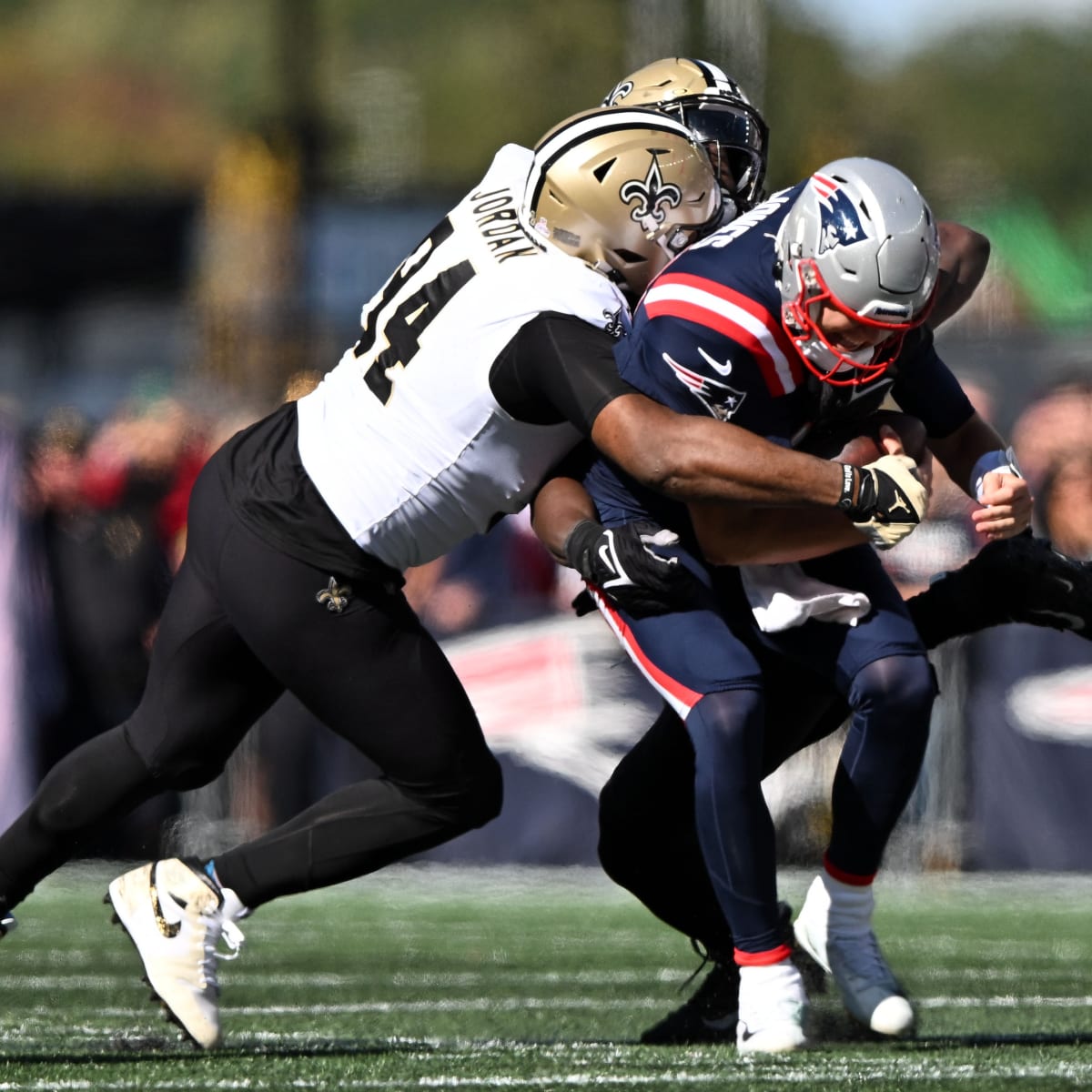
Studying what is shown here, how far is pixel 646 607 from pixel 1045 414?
16.5ft

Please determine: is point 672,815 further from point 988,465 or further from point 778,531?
point 988,465

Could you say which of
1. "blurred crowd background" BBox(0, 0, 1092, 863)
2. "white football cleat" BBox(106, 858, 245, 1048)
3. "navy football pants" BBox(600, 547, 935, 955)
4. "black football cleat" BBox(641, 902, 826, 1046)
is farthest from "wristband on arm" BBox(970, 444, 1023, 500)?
"blurred crowd background" BBox(0, 0, 1092, 863)

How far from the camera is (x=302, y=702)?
4402 mm

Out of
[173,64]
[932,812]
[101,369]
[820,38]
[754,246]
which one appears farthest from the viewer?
[173,64]

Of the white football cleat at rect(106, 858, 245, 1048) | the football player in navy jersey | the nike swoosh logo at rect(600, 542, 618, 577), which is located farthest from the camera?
the white football cleat at rect(106, 858, 245, 1048)

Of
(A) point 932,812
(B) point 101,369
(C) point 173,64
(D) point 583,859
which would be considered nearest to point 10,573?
(D) point 583,859

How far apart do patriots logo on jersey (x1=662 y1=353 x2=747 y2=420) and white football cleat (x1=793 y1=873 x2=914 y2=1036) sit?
100 cm

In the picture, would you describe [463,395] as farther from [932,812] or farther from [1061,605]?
[932,812]

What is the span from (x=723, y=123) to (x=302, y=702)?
1.52 meters

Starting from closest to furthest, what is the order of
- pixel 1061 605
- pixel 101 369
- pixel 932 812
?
1. pixel 1061 605
2. pixel 932 812
3. pixel 101 369

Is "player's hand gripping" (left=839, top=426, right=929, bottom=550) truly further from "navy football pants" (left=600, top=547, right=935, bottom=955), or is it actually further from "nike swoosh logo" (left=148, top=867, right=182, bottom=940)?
"nike swoosh logo" (left=148, top=867, right=182, bottom=940)

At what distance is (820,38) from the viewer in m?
29.3

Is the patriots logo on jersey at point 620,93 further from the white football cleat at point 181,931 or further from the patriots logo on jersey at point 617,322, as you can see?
the white football cleat at point 181,931

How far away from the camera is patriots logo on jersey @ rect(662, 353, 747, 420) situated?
13.5 feet
